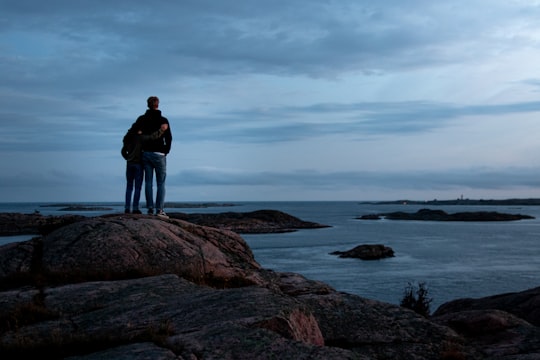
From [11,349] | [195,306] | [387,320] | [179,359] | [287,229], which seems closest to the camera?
[179,359]

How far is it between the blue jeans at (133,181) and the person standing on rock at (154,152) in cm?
18

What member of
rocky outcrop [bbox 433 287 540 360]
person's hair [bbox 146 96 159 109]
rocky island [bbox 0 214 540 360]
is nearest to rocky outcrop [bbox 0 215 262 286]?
rocky island [bbox 0 214 540 360]

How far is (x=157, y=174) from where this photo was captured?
1694 cm

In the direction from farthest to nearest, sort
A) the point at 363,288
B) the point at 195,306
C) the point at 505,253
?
the point at 505,253 → the point at 363,288 → the point at 195,306

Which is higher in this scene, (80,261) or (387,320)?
(80,261)

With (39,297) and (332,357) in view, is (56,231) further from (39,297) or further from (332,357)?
(332,357)

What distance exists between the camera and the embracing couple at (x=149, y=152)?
53.4 feet

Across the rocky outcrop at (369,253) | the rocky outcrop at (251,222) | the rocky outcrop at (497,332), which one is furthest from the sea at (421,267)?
the rocky outcrop at (251,222)

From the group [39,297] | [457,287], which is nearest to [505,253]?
[457,287]

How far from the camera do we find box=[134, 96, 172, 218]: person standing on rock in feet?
53.3

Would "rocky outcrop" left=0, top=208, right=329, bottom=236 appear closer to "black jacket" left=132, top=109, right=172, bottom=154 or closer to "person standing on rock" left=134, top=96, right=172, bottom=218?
"person standing on rock" left=134, top=96, right=172, bottom=218

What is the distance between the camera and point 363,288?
37594 mm

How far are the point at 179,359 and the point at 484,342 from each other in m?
8.14

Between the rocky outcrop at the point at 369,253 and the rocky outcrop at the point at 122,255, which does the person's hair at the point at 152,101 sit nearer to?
the rocky outcrop at the point at 122,255
